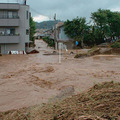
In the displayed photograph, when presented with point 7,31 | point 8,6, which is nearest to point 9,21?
point 7,31

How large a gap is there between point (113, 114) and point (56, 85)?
19.4 feet

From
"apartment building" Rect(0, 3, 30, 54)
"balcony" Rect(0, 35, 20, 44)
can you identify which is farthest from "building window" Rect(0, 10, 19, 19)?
"balcony" Rect(0, 35, 20, 44)

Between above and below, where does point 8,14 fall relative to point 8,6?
below

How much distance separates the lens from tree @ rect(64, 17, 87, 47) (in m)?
37.1

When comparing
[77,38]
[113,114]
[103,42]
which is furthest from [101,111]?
Answer: [103,42]

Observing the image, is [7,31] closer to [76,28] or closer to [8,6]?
[8,6]

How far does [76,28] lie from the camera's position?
37.1m

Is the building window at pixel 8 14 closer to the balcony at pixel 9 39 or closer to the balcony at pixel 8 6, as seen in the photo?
the balcony at pixel 8 6

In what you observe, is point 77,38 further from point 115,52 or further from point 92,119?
point 92,119

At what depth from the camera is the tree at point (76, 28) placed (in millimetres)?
37062

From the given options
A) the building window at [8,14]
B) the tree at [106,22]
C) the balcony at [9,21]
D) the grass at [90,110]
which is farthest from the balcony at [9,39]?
the grass at [90,110]

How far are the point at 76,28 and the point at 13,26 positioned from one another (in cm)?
1428

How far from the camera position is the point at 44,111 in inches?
160

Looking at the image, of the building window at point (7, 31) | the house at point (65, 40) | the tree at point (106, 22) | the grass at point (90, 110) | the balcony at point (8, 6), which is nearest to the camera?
the grass at point (90, 110)
